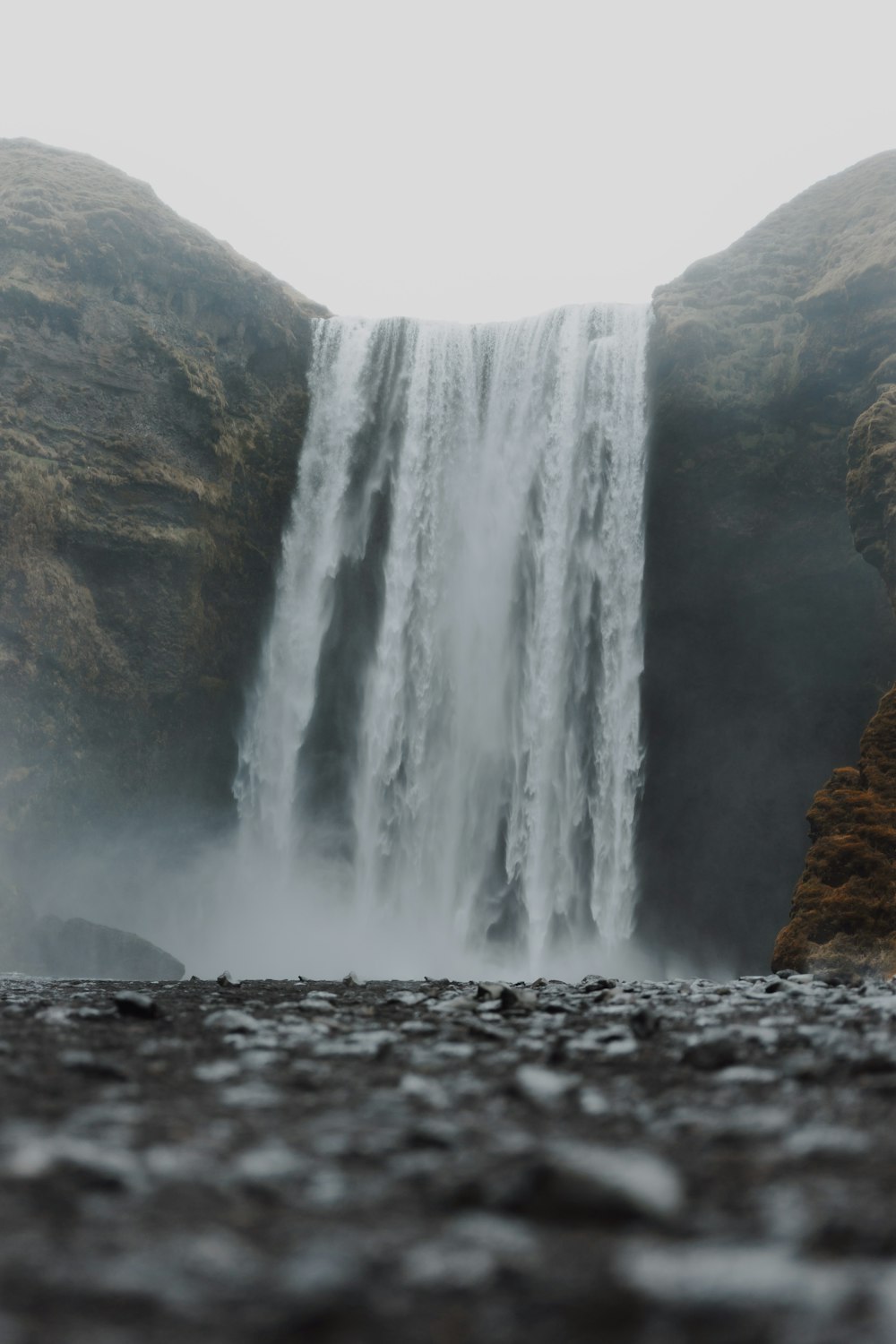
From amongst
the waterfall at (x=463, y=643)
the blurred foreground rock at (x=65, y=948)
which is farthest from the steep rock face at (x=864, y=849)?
the blurred foreground rock at (x=65, y=948)

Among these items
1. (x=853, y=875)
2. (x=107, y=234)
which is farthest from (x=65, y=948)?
(x=107, y=234)

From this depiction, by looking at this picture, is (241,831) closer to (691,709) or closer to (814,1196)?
(691,709)

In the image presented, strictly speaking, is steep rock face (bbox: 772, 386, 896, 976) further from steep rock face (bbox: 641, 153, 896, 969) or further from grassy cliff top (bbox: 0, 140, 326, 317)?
grassy cliff top (bbox: 0, 140, 326, 317)

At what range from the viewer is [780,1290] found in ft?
4.37

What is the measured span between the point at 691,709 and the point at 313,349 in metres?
16.3

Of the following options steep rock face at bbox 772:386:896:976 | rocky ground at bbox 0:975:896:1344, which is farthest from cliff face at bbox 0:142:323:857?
rocky ground at bbox 0:975:896:1344

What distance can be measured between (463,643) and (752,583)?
337 inches

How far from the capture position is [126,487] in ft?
82.0

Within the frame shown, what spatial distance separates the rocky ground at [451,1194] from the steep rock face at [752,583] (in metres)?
23.1

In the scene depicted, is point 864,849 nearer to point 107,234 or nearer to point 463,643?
point 463,643

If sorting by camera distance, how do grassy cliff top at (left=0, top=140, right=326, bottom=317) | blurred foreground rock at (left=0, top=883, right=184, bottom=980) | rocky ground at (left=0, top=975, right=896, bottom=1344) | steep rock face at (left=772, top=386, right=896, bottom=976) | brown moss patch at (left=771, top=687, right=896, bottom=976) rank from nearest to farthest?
rocky ground at (left=0, top=975, right=896, bottom=1344), brown moss patch at (left=771, top=687, right=896, bottom=976), steep rock face at (left=772, top=386, right=896, bottom=976), blurred foreground rock at (left=0, top=883, right=184, bottom=980), grassy cliff top at (left=0, top=140, right=326, bottom=317)

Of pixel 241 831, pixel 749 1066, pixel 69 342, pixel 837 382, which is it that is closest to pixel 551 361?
pixel 837 382

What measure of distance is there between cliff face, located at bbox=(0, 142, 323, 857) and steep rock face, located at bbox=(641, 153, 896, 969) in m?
12.0

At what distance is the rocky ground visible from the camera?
1.31 m
